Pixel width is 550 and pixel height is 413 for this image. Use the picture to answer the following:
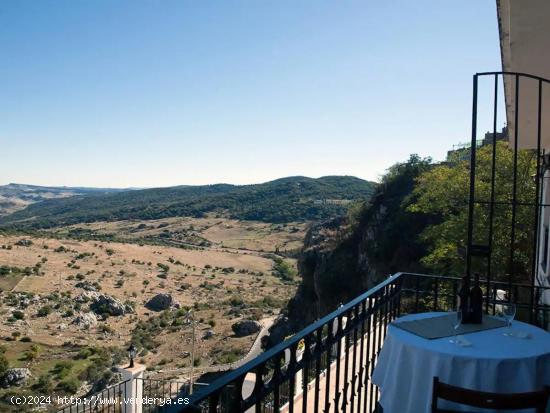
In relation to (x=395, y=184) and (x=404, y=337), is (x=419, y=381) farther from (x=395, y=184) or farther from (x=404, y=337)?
(x=395, y=184)

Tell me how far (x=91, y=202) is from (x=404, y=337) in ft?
579

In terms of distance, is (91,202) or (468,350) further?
(91,202)

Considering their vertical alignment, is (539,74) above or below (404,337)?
above

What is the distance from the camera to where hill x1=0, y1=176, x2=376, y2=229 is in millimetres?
100812

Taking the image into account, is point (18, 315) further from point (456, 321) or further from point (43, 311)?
point (456, 321)

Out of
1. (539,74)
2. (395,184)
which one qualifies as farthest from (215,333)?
(539,74)

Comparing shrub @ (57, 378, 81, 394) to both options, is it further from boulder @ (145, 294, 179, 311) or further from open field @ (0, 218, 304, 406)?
boulder @ (145, 294, 179, 311)

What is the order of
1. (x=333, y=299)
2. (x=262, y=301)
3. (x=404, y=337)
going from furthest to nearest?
(x=262, y=301) < (x=333, y=299) < (x=404, y=337)

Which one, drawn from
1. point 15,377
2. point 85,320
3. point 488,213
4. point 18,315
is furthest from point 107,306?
point 488,213

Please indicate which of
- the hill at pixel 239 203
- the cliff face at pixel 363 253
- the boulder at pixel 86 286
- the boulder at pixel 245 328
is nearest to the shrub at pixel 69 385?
the cliff face at pixel 363 253

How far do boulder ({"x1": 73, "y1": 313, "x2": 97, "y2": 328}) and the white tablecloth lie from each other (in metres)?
47.5

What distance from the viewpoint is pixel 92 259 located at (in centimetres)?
6831

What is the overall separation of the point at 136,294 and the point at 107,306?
303 inches

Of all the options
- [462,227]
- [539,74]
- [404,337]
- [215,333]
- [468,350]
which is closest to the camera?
[468,350]
